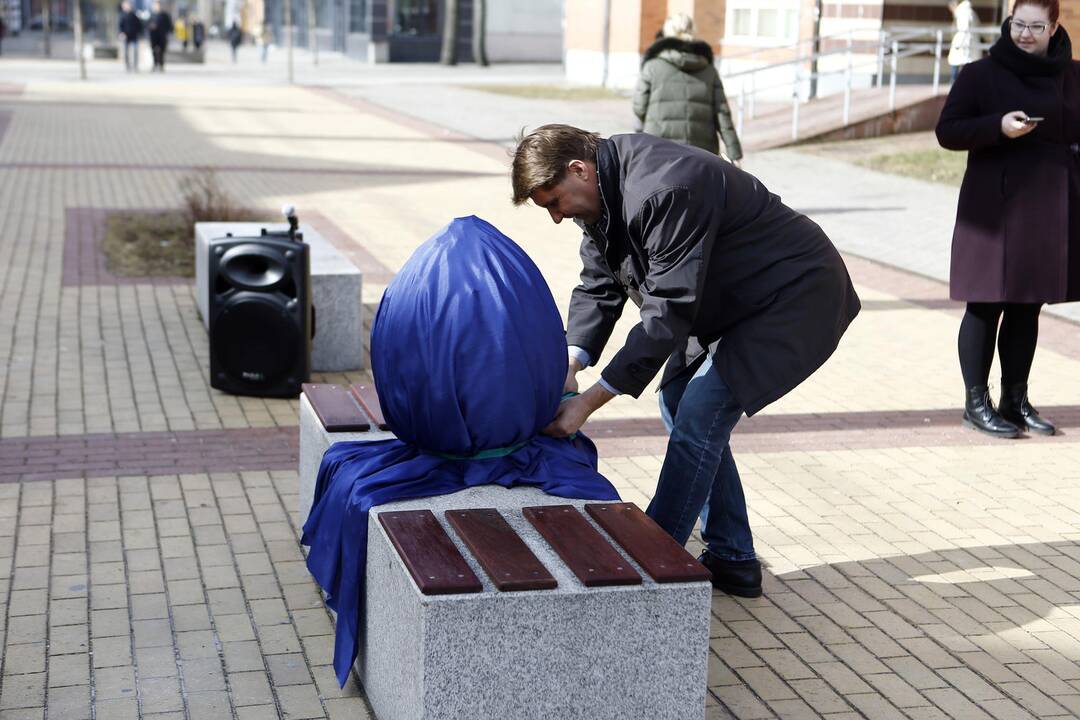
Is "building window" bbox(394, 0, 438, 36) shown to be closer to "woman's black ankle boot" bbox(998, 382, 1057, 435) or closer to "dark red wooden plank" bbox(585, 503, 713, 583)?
"woman's black ankle boot" bbox(998, 382, 1057, 435)

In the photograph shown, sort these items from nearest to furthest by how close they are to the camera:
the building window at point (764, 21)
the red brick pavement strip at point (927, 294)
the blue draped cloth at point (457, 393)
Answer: the blue draped cloth at point (457, 393) < the red brick pavement strip at point (927, 294) < the building window at point (764, 21)

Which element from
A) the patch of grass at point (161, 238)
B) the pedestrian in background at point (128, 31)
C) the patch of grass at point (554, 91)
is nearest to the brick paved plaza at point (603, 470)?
the patch of grass at point (161, 238)

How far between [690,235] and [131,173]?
573 inches

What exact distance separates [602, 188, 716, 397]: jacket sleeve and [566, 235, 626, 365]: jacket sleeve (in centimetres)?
47

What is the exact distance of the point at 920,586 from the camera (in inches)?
196

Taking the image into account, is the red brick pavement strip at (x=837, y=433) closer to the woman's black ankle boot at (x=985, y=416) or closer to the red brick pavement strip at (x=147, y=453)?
the woman's black ankle boot at (x=985, y=416)

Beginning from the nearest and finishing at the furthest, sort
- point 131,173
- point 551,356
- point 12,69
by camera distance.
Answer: point 551,356 < point 131,173 < point 12,69

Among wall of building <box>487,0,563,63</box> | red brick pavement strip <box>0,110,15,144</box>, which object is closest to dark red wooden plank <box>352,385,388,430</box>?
red brick pavement strip <box>0,110,15,144</box>

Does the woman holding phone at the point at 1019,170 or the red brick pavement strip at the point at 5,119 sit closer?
the woman holding phone at the point at 1019,170

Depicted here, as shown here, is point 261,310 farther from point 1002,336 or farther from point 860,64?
point 860,64

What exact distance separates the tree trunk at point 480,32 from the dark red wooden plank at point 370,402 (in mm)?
41788

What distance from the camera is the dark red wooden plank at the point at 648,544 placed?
351cm

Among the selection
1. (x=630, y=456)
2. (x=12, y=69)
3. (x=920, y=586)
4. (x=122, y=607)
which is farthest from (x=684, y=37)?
(x=12, y=69)

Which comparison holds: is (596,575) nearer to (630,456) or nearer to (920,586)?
(920,586)
